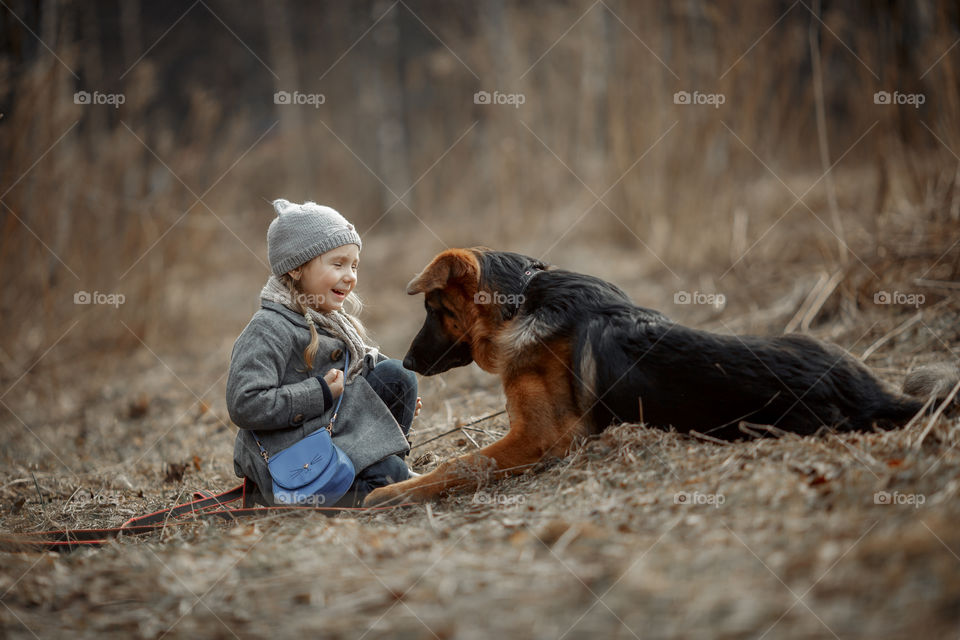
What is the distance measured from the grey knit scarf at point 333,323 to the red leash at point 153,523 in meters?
0.76

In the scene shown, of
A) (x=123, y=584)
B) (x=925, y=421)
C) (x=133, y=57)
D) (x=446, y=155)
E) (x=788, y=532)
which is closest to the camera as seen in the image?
(x=788, y=532)

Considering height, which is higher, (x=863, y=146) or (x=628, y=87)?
(x=628, y=87)

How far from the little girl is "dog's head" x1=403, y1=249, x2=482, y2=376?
28cm

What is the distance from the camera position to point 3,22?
734cm

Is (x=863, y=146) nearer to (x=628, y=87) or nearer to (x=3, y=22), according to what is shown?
(x=628, y=87)

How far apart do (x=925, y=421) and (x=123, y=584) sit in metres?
3.59

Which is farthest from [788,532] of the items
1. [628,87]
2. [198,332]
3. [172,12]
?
[172,12]

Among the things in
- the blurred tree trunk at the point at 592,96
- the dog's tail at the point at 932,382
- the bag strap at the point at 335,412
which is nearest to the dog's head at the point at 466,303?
the bag strap at the point at 335,412

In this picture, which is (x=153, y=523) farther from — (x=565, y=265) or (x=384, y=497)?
(x=565, y=265)

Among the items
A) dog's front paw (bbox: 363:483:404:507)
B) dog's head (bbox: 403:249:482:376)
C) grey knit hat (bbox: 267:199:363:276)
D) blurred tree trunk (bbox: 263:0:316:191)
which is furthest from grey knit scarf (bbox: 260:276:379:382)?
blurred tree trunk (bbox: 263:0:316:191)

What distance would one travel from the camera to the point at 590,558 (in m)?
2.53

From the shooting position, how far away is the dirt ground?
6.86 feet

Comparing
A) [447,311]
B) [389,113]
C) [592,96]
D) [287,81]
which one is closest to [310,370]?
[447,311]

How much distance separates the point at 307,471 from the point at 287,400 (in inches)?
14.9
